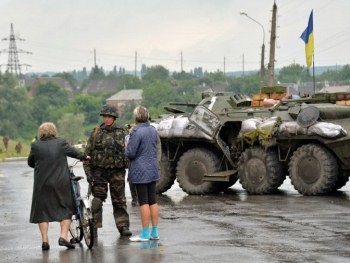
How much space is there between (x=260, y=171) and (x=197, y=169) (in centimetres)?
145

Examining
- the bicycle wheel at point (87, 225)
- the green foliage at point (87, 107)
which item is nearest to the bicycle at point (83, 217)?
the bicycle wheel at point (87, 225)

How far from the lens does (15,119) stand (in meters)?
138

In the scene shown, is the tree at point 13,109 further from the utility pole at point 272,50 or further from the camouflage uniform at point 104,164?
the camouflage uniform at point 104,164

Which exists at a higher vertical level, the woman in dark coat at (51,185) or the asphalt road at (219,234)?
the woman in dark coat at (51,185)

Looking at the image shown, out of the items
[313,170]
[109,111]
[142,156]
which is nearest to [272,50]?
[313,170]

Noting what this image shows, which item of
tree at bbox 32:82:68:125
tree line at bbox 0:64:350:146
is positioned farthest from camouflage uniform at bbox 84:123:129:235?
tree at bbox 32:82:68:125

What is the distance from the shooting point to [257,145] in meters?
21.5

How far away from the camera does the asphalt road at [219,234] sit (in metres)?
12.0

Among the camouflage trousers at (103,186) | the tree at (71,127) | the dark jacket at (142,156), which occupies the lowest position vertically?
the tree at (71,127)

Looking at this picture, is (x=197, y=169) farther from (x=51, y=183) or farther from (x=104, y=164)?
(x=51, y=183)

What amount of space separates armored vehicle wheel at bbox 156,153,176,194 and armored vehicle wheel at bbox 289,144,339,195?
117 inches

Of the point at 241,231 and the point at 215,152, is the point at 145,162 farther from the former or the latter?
the point at 215,152

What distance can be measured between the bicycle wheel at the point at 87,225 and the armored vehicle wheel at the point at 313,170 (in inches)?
317

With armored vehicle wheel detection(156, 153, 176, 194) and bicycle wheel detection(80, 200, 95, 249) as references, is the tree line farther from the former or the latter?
bicycle wheel detection(80, 200, 95, 249)
